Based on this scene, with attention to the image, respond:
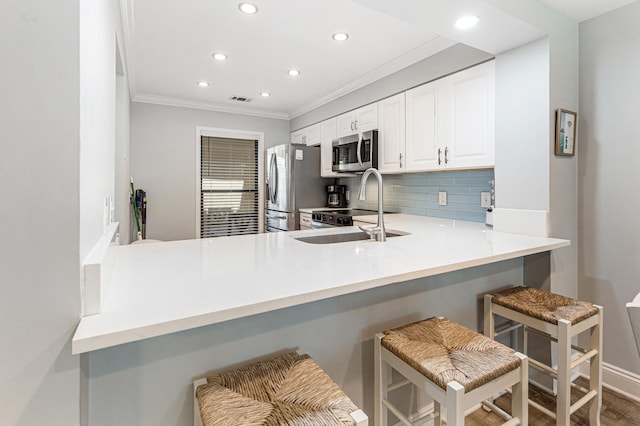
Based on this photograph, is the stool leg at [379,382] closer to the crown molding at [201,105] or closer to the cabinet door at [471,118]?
the cabinet door at [471,118]

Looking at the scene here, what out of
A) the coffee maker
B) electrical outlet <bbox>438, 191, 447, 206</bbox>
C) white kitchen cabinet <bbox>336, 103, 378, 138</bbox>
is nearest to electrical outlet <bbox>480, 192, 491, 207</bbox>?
electrical outlet <bbox>438, 191, 447, 206</bbox>

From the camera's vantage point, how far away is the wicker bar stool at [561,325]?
1434mm

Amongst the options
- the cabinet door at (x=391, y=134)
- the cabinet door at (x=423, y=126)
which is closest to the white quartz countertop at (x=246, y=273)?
the cabinet door at (x=423, y=126)

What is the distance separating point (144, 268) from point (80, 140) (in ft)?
2.05

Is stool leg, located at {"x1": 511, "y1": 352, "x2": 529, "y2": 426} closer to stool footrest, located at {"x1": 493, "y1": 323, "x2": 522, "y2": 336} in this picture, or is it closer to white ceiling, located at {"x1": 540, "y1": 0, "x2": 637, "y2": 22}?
stool footrest, located at {"x1": 493, "y1": 323, "x2": 522, "y2": 336}

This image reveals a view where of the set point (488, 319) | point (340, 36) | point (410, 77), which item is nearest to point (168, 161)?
point (340, 36)

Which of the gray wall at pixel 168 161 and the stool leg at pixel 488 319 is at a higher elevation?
the gray wall at pixel 168 161

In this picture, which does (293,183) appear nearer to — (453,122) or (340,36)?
(340,36)

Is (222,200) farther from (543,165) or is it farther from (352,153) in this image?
(543,165)

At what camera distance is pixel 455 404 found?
0.97m

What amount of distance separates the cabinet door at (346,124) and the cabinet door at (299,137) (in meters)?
0.90

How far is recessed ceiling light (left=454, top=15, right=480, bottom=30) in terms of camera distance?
1713 mm

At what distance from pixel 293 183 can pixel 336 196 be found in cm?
63

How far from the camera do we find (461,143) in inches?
94.0
